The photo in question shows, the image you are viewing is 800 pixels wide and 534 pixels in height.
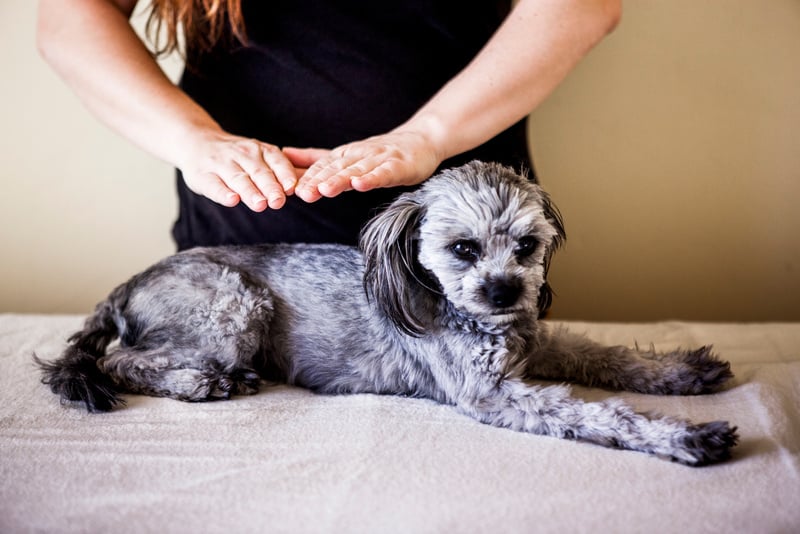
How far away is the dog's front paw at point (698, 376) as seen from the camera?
186 cm

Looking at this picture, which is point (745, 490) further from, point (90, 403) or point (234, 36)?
point (234, 36)

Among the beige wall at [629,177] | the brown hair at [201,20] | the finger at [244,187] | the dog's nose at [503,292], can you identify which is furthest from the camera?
the beige wall at [629,177]

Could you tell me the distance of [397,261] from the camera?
5.88ft

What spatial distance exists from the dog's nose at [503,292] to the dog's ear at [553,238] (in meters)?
0.25

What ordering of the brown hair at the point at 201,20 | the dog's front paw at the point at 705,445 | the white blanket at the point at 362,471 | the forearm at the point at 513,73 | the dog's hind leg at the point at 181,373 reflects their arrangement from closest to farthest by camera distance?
the white blanket at the point at 362,471 → the dog's front paw at the point at 705,445 → the dog's hind leg at the point at 181,373 → the forearm at the point at 513,73 → the brown hair at the point at 201,20

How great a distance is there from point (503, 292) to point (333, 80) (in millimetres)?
1076

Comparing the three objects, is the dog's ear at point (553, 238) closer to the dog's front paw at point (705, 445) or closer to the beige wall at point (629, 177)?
the dog's front paw at point (705, 445)

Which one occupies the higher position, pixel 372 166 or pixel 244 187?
pixel 372 166

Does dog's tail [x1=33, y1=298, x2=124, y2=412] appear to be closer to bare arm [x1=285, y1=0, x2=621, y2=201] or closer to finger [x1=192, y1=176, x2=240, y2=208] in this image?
finger [x1=192, y1=176, x2=240, y2=208]

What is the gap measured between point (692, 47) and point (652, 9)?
233mm

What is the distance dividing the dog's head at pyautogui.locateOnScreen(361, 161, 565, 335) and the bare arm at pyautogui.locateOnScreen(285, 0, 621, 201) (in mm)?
140

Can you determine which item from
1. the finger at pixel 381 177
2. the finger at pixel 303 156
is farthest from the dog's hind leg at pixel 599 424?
the finger at pixel 303 156

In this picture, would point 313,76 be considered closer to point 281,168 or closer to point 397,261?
point 281,168

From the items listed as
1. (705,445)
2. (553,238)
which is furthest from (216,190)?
(705,445)
